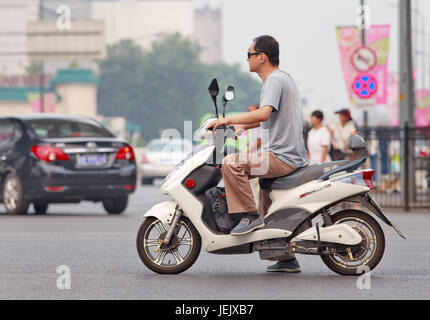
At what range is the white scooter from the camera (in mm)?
9062

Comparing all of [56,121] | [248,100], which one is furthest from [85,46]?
[248,100]

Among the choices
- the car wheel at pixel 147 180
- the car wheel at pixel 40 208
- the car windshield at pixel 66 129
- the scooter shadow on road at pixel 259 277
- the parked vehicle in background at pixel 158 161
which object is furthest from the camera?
the car wheel at pixel 147 180

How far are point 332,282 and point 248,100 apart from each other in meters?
145

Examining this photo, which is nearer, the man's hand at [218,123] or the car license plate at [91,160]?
the man's hand at [218,123]

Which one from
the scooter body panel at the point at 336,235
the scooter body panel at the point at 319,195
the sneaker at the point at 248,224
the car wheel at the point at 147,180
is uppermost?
the scooter body panel at the point at 319,195

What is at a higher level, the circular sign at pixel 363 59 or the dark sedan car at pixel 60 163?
the circular sign at pixel 363 59

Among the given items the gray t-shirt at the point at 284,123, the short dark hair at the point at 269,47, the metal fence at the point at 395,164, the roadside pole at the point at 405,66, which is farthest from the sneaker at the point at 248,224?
the roadside pole at the point at 405,66

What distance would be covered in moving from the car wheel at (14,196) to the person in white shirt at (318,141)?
467cm

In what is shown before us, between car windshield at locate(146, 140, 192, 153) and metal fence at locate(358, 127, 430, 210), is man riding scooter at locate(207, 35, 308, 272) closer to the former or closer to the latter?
metal fence at locate(358, 127, 430, 210)

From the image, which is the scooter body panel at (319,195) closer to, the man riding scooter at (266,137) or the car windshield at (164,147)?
the man riding scooter at (266,137)

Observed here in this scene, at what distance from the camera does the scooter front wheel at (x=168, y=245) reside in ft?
30.3

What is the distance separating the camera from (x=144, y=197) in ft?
83.5

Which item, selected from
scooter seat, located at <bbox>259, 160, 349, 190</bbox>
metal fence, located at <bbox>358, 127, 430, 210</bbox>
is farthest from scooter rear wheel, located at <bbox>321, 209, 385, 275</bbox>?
metal fence, located at <bbox>358, 127, 430, 210</bbox>

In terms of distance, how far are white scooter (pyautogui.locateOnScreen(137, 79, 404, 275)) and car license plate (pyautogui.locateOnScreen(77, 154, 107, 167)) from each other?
8.30 metres
